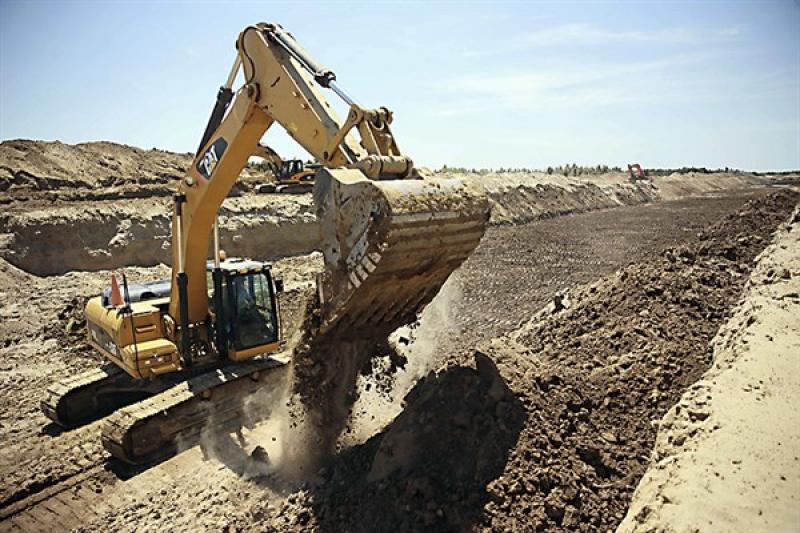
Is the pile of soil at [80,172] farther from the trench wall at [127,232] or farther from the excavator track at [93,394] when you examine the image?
the excavator track at [93,394]

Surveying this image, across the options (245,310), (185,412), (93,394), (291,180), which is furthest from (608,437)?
(291,180)

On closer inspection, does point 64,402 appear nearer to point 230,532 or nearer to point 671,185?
point 230,532

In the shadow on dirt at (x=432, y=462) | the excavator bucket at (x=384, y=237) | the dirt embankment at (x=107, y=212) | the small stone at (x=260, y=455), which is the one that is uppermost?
the dirt embankment at (x=107, y=212)

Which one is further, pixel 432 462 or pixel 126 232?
pixel 126 232

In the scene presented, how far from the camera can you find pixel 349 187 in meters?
5.29

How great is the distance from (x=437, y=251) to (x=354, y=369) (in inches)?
72.8

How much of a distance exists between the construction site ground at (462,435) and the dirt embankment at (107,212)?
468cm

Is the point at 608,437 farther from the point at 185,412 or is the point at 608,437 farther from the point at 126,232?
the point at 126,232

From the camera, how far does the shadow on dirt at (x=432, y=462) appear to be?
16.4 feet

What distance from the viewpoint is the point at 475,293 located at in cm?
1414

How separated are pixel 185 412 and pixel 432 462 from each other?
382cm

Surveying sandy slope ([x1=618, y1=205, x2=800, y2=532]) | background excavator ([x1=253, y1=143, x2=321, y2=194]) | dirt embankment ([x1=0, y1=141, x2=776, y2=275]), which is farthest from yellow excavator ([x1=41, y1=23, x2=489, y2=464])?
background excavator ([x1=253, y1=143, x2=321, y2=194])

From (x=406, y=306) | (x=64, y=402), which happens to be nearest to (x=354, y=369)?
(x=406, y=306)

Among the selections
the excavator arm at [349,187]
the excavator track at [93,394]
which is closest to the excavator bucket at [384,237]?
the excavator arm at [349,187]
